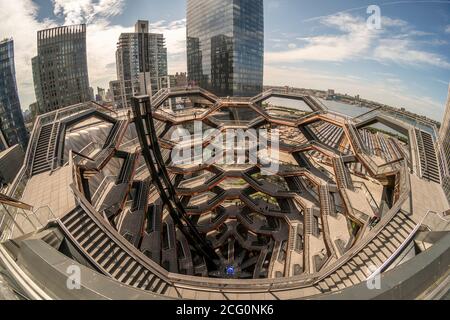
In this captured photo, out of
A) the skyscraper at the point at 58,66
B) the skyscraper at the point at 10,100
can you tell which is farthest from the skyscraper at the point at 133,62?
the skyscraper at the point at 10,100

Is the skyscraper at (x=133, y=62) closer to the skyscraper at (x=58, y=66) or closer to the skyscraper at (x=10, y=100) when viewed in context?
the skyscraper at (x=58, y=66)

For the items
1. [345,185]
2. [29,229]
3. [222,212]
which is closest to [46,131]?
[29,229]

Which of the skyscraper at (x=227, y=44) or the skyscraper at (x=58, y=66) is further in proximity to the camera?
the skyscraper at (x=58, y=66)

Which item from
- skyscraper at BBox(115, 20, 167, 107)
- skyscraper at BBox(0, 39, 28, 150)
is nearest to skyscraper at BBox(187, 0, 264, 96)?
skyscraper at BBox(115, 20, 167, 107)

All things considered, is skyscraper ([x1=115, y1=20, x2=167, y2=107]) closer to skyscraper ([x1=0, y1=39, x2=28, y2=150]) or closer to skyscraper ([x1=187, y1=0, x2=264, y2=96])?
skyscraper ([x1=187, y1=0, x2=264, y2=96])

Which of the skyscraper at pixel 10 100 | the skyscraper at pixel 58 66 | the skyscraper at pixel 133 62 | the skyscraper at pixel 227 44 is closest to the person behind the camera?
the skyscraper at pixel 10 100

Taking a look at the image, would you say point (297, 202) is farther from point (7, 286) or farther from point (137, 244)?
point (7, 286)

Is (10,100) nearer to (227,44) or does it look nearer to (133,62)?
(133,62)
